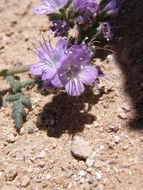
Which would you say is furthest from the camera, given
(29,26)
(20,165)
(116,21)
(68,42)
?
(29,26)

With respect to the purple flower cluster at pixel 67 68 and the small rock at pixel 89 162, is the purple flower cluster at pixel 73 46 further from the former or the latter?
the small rock at pixel 89 162

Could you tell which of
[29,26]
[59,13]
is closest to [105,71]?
[59,13]

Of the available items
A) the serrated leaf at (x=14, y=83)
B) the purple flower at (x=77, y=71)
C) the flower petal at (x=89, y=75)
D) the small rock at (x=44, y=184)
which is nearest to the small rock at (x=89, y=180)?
the small rock at (x=44, y=184)

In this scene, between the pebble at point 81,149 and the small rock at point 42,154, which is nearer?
the pebble at point 81,149

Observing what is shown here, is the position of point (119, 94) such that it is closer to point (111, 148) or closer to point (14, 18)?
point (111, 148)

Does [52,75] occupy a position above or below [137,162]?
above

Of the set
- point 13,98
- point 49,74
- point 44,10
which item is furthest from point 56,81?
point 44,10

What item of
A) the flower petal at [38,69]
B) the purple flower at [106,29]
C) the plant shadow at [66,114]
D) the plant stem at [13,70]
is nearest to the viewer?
the flower petal at [38,69]
